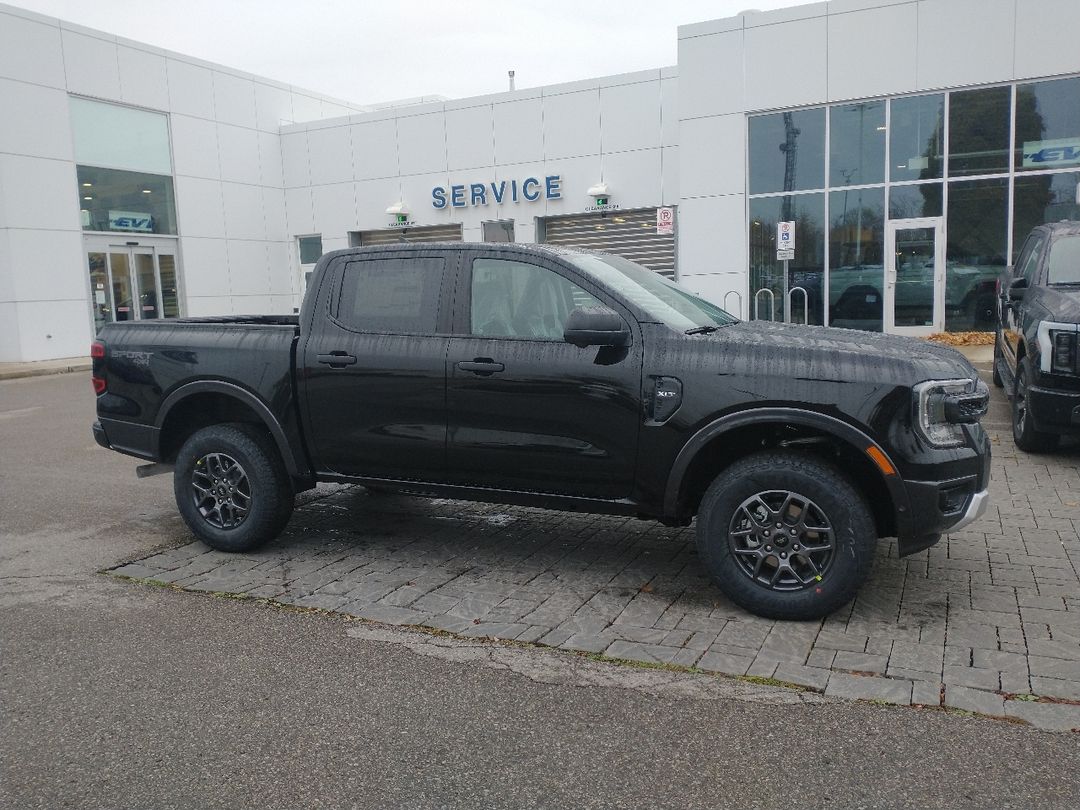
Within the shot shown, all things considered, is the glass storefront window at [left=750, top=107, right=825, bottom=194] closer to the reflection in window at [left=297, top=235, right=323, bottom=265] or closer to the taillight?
the reflection in window at [left=297, top=235, right=323, bottom=265]

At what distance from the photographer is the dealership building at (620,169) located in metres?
18.2

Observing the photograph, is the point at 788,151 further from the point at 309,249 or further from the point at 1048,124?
the point at 309,249

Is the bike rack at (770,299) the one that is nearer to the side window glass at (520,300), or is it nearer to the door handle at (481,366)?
the side window glass at (520,300)

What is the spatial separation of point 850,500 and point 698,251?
1716 cm

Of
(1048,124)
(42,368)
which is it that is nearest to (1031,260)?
(1048,124)

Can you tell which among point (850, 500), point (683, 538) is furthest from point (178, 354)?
point (850, 500)

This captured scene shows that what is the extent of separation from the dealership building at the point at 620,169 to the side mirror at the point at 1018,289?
8.76 m

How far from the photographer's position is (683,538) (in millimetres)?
5898

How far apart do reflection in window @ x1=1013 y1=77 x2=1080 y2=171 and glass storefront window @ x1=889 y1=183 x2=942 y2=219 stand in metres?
1.67

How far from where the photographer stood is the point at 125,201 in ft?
80.2

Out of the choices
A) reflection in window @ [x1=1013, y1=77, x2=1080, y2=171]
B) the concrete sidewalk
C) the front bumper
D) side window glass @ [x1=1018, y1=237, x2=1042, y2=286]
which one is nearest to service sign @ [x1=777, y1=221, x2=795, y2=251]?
reflection in window @ [x1=1013, y1=77, x2=1080, y2=171]

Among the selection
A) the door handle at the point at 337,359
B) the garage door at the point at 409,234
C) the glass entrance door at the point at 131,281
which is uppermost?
the garage door at the point at 409,234

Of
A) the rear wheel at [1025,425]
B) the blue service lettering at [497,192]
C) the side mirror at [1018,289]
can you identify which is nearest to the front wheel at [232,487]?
the rear wheel at [1025,425]

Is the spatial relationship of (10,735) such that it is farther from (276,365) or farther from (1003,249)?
(1003,249)
